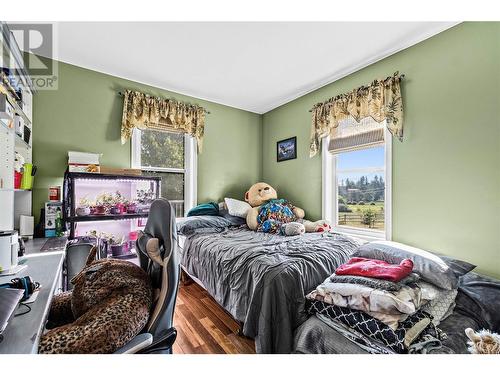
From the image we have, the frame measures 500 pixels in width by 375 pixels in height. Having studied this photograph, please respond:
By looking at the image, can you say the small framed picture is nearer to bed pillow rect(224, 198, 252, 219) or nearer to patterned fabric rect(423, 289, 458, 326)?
bed pillow rect(224, 198, 252, 219)

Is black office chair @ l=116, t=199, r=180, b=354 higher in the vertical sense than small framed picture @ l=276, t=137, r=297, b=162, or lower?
lower

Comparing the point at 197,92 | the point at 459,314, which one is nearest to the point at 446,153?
the point at 459,314

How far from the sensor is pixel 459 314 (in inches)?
51.0

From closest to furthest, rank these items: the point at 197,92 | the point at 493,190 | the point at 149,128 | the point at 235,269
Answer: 1. the point at 493,190
2. the point at 235,269
3. the point at 149,128
4. the point at 197,92

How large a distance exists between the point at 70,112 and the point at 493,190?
13.4 ft

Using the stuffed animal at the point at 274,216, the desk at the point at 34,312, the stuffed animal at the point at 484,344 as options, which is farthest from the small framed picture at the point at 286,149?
the desk at the point at 34,312

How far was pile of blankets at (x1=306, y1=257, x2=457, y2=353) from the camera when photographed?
1.07m

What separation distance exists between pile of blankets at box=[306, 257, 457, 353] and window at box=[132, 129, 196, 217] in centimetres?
234

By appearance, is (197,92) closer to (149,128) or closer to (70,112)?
(149,128)

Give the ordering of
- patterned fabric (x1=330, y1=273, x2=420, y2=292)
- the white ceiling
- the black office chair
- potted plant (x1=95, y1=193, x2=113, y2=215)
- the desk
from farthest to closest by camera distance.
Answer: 1. potted plant (x1=95, y1=193, x2=113, y2=215)
2. the white ceiling
3. patterned fabric (x1=330, y1=273, x2=420, y2=292)
4. the black office chair
5. the desk

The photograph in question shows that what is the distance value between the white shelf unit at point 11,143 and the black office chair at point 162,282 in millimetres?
1273

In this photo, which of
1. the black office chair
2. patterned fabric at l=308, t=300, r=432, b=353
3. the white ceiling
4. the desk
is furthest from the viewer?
the white ceiling

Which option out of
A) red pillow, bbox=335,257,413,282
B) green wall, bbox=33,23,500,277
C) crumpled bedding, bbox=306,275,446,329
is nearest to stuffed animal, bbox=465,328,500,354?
crumpled bedding, bbox=306,275,446,329

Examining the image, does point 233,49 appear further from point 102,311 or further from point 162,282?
point 102,311
